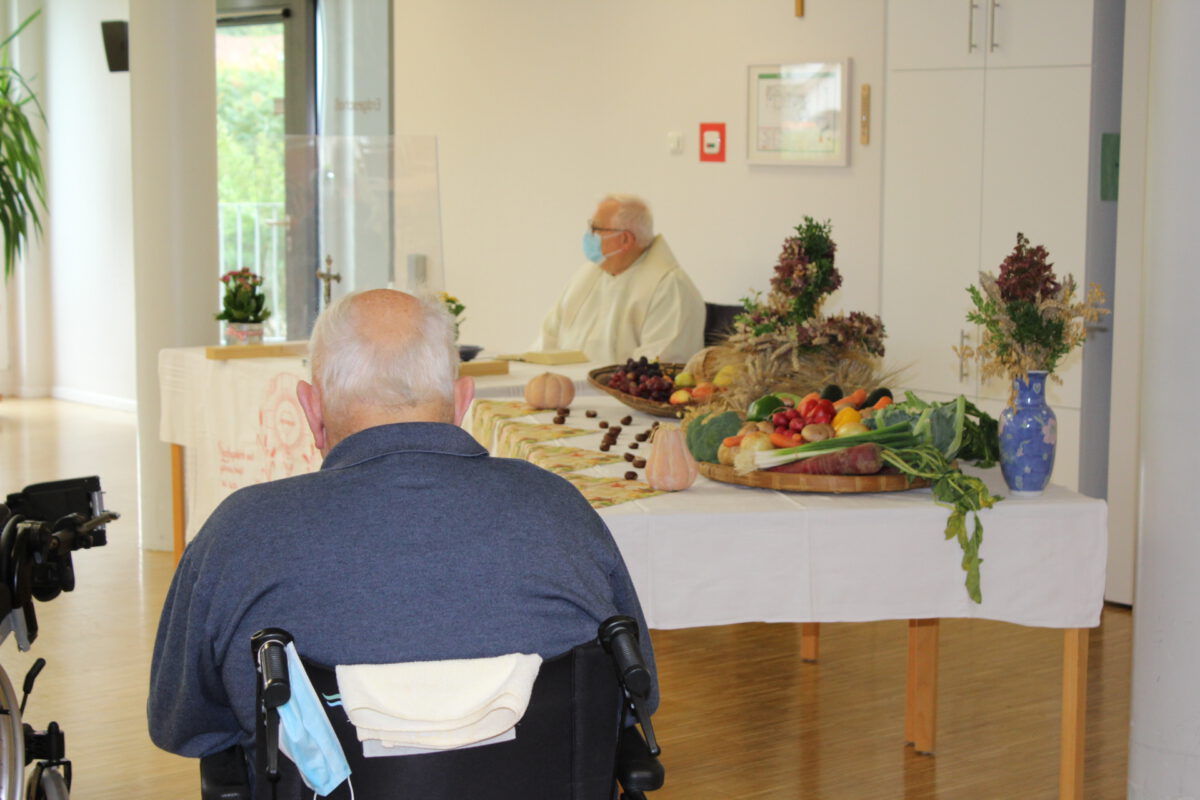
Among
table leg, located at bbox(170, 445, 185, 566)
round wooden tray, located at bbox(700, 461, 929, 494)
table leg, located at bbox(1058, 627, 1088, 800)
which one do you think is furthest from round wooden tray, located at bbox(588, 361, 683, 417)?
table leg, located at bbox(170, 445, 185, 566)

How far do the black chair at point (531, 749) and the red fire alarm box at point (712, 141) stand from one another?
4.84 m

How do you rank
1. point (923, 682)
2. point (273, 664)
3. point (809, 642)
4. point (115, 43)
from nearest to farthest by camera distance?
point (273, 664)
point (923, 682)
point (809, 642)
point (115, 43)

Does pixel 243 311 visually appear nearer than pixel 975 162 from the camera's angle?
No

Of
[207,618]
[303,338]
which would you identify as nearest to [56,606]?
[303,338]

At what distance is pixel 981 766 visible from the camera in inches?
132

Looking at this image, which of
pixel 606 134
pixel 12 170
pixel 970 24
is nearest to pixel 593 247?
pixel 606 134

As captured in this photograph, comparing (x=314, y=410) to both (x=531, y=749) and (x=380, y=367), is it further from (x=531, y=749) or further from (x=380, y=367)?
(x=531, y=749)

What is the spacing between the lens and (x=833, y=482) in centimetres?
276

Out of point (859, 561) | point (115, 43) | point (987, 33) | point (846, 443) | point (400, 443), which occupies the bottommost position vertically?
point (859, 561)

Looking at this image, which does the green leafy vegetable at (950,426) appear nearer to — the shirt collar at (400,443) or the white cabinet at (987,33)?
the shirt collar at (400,443)

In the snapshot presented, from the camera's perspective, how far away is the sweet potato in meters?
2.74

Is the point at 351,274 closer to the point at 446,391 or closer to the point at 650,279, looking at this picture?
the point at 650,279

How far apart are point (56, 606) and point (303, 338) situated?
123 centimetres

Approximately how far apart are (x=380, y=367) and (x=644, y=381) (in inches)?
80.5
